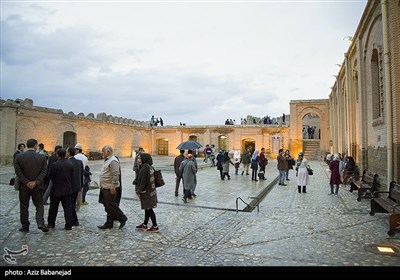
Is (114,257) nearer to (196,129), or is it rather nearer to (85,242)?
(85,242)

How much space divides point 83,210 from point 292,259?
17.7 ft

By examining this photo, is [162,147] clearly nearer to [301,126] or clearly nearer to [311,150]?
[301,126]

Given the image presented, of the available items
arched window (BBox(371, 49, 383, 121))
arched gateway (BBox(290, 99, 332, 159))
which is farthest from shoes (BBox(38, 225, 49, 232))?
arched gateway (BBox(290, 99, 332, 159))

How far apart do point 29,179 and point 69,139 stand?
22.4 metres

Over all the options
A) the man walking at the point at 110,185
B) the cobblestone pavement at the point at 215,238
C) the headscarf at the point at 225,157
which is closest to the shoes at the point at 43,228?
the cobblestone pavement at the point at 215,238

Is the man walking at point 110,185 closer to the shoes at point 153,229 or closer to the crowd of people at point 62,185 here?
the crowd of people at point 62,185

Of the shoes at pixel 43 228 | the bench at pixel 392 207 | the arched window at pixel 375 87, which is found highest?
the arched window at pixel 375 87

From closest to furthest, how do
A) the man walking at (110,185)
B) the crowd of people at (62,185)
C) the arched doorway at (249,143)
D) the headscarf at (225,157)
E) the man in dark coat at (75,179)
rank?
the crowd of people at (62,185), the man walking at (110,185), the man in dark coat at (75,179), the headscarf at (225,157), the arched doorway at (249,143)

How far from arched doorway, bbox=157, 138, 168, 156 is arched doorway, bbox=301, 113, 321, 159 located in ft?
56.1

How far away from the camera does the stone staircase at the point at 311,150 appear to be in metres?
29.3

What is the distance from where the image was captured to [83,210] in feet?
24.6

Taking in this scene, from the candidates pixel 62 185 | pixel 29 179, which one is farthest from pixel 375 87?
pixel 29 179

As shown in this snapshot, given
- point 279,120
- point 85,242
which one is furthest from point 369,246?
point 279,120

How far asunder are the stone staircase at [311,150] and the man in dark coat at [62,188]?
88.5 ft
